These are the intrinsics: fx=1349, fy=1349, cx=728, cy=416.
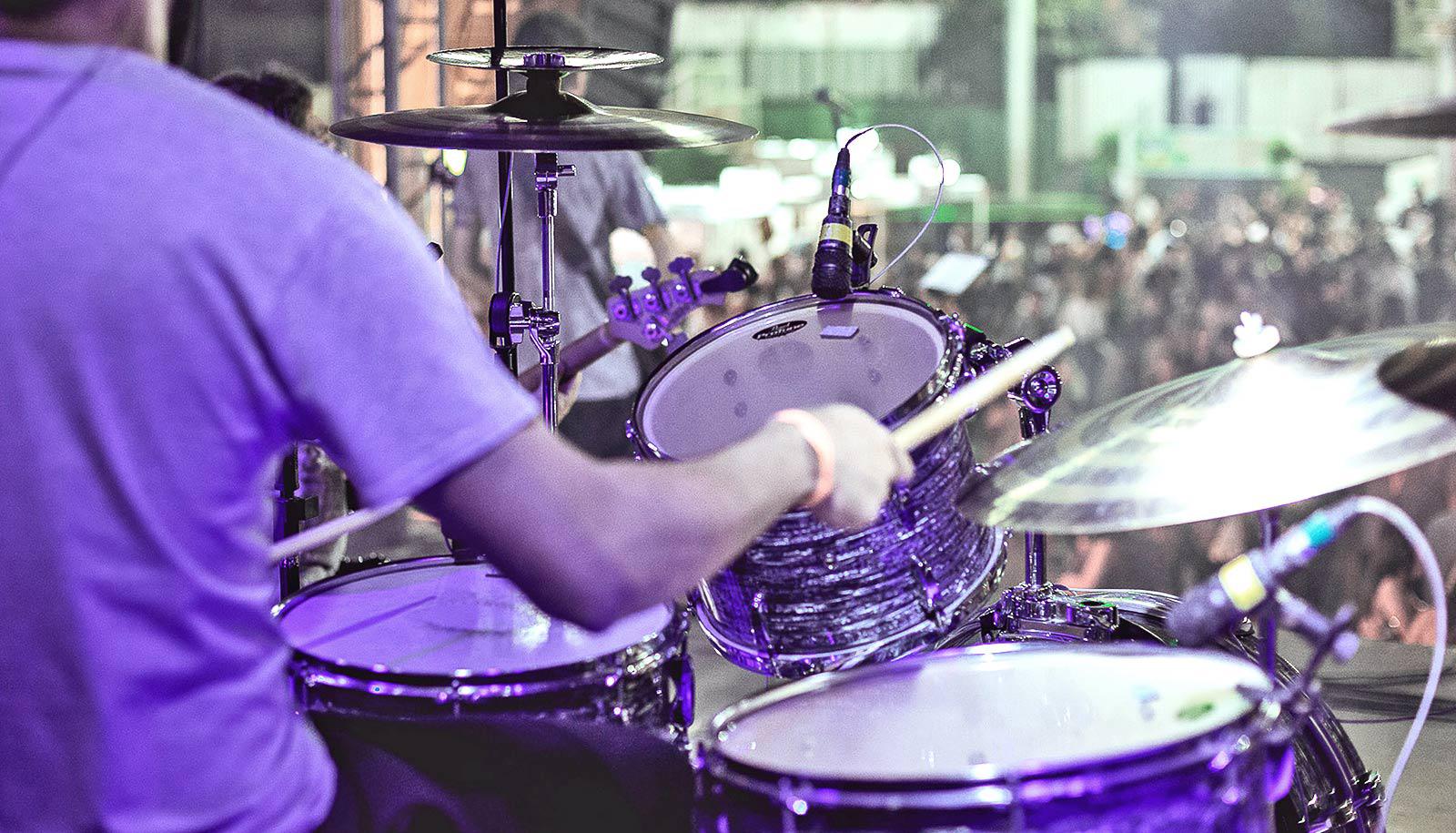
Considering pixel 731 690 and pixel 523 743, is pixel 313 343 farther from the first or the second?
pixel 731 690

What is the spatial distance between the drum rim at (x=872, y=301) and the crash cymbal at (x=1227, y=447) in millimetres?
208

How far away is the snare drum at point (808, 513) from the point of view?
1634 mm

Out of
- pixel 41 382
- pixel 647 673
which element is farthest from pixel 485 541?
pixel 647 673

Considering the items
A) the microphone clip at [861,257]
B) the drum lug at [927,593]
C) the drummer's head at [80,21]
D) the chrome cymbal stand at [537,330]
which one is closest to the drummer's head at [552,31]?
the chrome cymbal stand at [537,330]

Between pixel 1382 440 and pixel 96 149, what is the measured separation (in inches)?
36.7

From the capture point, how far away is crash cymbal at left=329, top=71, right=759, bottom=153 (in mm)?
1781

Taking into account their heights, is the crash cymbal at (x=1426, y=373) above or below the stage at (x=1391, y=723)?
above

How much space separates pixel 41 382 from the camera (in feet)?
2.37

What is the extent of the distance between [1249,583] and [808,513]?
2.27ft

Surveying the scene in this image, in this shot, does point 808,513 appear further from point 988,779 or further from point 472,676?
point 988,779

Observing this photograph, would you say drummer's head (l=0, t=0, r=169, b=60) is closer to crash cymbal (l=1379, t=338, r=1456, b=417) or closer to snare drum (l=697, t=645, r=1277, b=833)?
snare drum (l=697, t=645, r=1277, b=833)

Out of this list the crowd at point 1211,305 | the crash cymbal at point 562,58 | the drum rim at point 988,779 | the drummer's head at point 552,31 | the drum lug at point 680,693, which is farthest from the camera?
the crowd at point 1211,305

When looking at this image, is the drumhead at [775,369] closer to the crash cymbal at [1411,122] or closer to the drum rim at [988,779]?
the crash cymbal at [1411,122]

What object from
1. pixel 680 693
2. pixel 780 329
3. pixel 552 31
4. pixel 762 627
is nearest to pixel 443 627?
pixel 680 693
